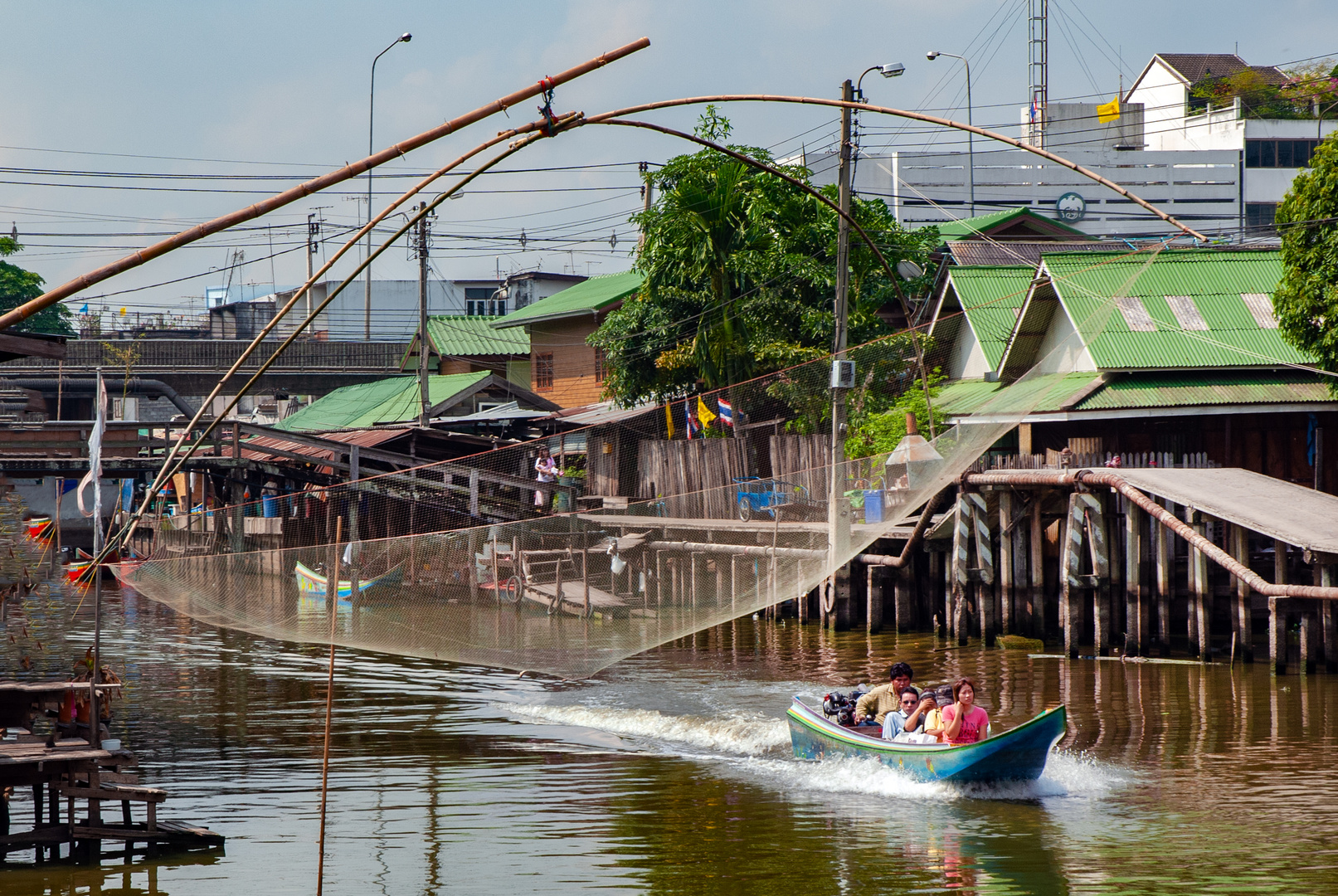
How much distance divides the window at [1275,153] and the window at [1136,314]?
33.1m

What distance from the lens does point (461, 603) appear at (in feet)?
45.9

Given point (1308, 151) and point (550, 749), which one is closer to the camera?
point (550, 749)

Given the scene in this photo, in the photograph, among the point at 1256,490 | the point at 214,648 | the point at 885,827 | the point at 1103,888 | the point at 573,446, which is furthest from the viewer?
the point at 573,446

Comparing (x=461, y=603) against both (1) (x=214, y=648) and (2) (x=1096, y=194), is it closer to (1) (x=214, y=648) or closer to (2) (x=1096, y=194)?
(1) (x=214, y=648)

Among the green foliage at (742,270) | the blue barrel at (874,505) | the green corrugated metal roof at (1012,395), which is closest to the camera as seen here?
the green corrugated metal roof at (1012,395)

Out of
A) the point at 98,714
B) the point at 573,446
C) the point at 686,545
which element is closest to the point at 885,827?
the point at 686,545

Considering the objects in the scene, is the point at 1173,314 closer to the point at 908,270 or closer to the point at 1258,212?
the point at 908,270

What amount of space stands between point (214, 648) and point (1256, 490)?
18518 millimetres

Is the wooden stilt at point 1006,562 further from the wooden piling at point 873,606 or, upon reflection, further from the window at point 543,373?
the window at point 543,373

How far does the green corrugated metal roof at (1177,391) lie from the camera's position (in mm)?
22359

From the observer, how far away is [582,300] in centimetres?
4238

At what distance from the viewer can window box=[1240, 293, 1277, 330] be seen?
24969mm

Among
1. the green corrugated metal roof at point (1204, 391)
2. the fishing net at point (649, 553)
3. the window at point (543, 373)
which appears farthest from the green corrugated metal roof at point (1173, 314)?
the window at point (543, 373)

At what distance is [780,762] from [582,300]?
1156 inches
